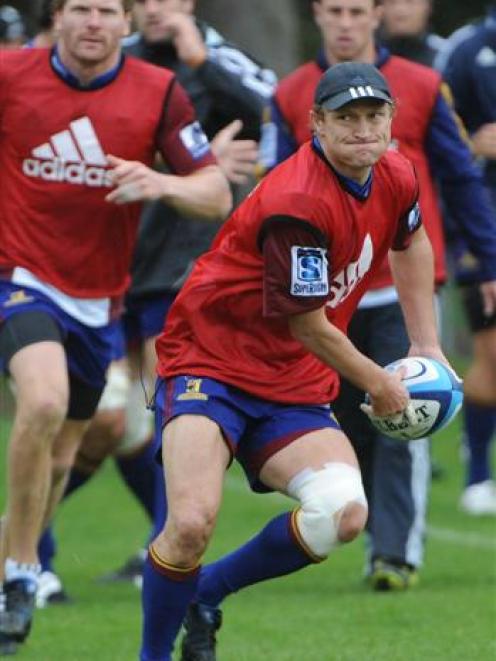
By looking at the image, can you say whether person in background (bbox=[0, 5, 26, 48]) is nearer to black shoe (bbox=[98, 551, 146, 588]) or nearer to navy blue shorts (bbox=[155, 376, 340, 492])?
black shoe (bbox=[98, 551, 146, 588])

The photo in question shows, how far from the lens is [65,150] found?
25.9 feet

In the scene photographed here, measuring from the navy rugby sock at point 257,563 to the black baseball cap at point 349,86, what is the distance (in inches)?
54.0

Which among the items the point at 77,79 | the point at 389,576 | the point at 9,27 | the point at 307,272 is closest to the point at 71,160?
the point at 77,79

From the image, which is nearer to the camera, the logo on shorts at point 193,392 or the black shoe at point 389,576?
the logo on shorts at point 193,392

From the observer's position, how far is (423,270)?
7016 millimetres

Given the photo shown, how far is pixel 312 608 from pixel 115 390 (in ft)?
4.87

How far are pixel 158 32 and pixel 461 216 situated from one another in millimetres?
1597

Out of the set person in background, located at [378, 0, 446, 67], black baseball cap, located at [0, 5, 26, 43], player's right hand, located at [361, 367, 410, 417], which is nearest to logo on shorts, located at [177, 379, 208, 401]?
player's right hand, located at [361, 367, 410, 417]

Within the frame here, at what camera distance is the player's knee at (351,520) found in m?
6.57

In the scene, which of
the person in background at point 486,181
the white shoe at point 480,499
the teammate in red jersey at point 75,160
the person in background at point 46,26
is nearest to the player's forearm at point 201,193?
the teammate in red jersey at point 75,160

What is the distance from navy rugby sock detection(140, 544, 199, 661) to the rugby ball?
0.78m

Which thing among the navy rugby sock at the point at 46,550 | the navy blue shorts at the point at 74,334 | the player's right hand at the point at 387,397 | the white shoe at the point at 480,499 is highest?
the player's right hand at the point at 387,397

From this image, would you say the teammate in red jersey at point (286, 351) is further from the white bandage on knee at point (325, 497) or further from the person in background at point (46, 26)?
the person in background at point (46, 26)

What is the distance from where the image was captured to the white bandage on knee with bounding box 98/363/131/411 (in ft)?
30.5
